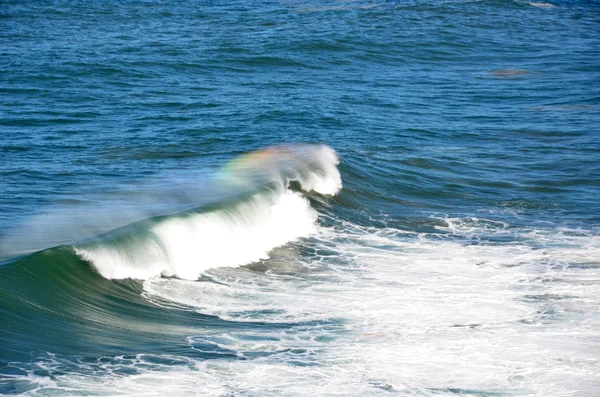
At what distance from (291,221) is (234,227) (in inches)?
50.4

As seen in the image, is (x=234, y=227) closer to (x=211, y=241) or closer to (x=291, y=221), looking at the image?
(x=211, y=241)

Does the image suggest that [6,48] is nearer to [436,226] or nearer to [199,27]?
[199,27]

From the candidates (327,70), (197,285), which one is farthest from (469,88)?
(197,285)

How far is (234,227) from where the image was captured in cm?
1341

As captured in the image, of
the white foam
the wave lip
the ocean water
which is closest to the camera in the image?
the ocean water

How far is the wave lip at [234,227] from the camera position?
1148cm

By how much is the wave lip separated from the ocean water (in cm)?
4

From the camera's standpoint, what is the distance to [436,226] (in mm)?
14461

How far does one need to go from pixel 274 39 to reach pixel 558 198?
17335mm

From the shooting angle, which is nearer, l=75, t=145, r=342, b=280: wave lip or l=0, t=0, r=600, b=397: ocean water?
l=0, t=0, r=600, b=397: ocean water

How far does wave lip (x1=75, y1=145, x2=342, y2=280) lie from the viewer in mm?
11484

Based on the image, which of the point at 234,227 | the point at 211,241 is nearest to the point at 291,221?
the point at 234,227

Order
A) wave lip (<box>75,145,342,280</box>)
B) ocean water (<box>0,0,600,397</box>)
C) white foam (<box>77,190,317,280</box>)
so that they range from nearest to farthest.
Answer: ocean water (<box>0,0,600,397</box>) < white foam (<box>77,190,317,280</box>) < wave lip (<box>75,145,342,280</box>)

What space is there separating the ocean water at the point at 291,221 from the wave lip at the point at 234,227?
0.14ft
